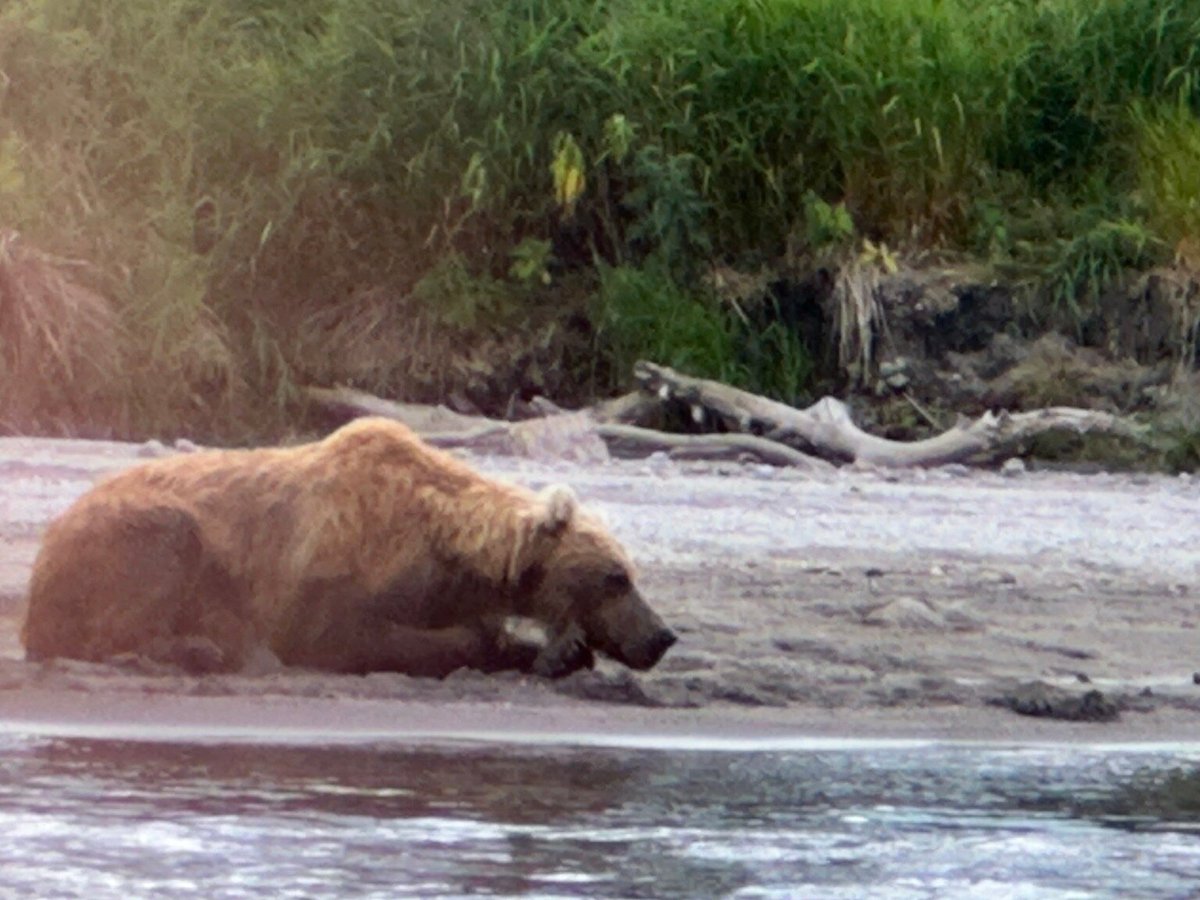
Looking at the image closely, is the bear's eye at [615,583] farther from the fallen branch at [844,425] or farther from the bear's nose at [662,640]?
the fallen branch at [844,425]

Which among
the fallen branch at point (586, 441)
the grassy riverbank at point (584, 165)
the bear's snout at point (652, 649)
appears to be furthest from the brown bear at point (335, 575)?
the grassy riverbank at point (584, 165)

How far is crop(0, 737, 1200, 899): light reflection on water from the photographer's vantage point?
471 centimetres

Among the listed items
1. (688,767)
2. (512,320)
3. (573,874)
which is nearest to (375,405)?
(512,320)

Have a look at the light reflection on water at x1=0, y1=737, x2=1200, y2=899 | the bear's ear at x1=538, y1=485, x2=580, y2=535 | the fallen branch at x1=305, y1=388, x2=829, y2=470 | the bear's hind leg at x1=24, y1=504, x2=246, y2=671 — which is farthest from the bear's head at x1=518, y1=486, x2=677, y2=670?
the fallen branch at x1=305, y1=388, x2=829, y2=470

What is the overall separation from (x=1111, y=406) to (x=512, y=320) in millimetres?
3063

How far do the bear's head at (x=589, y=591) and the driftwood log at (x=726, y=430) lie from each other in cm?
484

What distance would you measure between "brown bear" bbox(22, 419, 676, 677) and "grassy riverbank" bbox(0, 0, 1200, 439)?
6.38 metres

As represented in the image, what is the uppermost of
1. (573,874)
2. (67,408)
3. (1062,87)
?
(1062,87)

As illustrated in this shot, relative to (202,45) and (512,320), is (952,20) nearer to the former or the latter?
(512,320)

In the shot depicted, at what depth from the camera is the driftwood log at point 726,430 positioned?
38.5 feet

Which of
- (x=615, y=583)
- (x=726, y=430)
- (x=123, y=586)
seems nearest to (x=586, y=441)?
(x=726, y=430)

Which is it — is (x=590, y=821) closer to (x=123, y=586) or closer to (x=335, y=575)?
(x=335, y=575)

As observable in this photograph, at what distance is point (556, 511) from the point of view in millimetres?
6559

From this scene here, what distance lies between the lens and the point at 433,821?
204 inches
